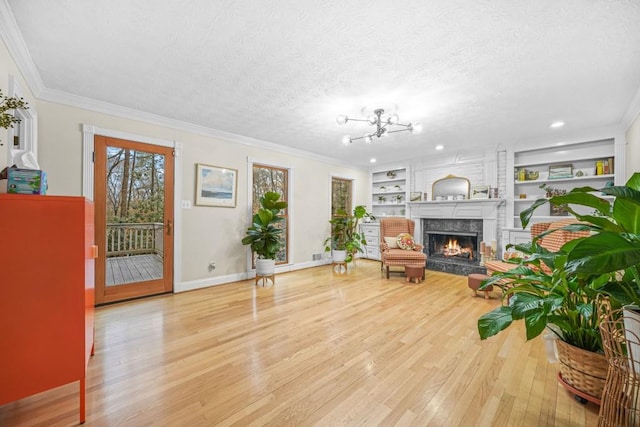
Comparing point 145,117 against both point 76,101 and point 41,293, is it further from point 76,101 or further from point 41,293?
point 41,293

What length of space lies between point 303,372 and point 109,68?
312 centimetres

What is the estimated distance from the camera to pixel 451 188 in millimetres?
5430

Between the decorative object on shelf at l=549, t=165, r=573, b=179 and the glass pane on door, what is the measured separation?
245 inches

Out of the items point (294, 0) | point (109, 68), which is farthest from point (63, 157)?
point (294, 0)

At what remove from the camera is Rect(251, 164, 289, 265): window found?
466 centimetres

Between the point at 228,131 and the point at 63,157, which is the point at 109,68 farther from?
the point at 228,131

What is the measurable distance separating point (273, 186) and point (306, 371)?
3641 millimetres

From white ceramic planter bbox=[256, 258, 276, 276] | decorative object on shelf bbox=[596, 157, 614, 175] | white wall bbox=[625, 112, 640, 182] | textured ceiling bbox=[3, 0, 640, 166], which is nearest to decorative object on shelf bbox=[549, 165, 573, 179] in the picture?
decorative object on shelf bbox=[596, 157, 614, 175]

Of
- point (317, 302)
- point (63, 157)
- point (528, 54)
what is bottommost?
point (317, 302)

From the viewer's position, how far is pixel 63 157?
2830 millimetres

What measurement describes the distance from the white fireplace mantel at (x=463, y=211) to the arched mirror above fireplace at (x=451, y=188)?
19 cm

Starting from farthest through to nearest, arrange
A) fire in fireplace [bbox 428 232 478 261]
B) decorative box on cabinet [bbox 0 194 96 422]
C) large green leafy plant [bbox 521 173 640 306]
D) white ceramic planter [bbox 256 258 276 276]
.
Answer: fire in fireplace [bbox 428 232 478 261] < white ceramic planter [bbox 256 258 276 276] < decorative box on cabinet [bbox 0 194 96 422] < large green leafy plant [bbox 521 173 640 306]

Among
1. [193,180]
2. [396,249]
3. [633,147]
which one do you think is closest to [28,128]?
[193,180]

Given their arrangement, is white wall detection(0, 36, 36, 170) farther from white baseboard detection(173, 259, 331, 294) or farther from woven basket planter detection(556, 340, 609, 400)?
woven basket planter detection(556, 340, 609, 400)
